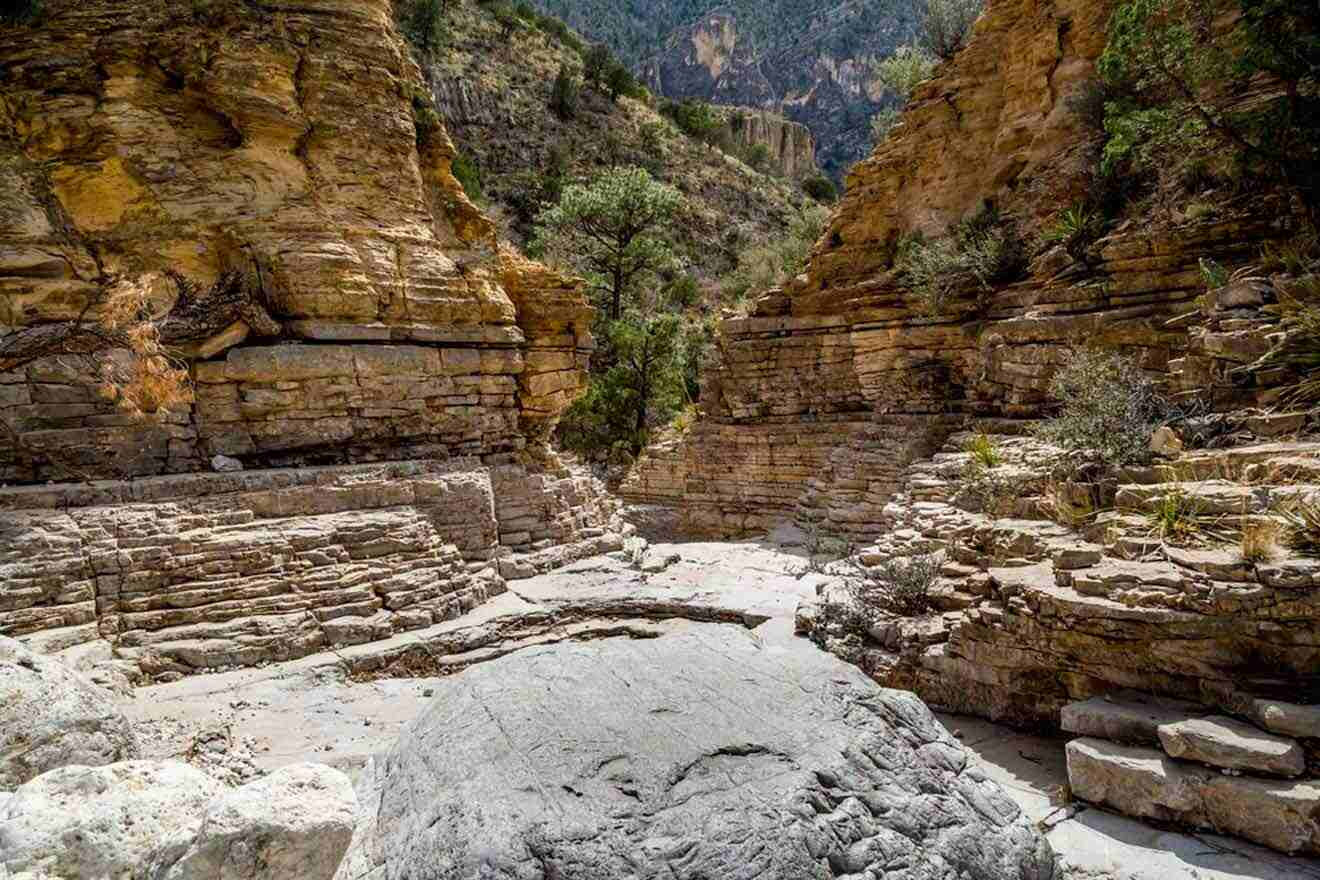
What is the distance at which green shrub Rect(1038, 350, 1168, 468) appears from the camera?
269 inches

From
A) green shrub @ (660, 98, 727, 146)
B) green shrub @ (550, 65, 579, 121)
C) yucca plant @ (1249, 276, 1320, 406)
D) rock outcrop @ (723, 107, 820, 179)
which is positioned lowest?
yucca plant @ (1249, 276, 1320, 406)

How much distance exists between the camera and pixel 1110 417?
7184 mm

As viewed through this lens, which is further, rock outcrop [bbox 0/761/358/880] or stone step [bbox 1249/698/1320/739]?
stone step [bbox 1249/698/1320/739]

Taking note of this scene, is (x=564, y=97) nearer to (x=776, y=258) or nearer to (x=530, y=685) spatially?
(x=776, y=258)

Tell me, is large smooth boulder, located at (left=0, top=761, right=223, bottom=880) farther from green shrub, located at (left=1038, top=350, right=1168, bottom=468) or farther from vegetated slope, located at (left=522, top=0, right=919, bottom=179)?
vegetated slope, located at (left=522, top=0, right=919, bottom=179)

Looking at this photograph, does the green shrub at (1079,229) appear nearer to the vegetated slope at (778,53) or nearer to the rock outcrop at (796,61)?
the vegetated slope at (778,53)

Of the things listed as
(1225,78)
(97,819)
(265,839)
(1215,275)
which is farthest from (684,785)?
(1225,78)

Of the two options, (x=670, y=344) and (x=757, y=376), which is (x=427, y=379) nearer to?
(x=757, y=376)

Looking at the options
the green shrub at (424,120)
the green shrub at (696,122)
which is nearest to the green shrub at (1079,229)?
the green shrub at (424,120)

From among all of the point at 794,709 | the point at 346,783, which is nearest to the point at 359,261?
the point at 346,783

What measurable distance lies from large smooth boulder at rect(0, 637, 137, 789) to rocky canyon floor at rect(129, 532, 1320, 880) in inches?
45.5

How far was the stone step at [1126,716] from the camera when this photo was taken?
15.3 ft

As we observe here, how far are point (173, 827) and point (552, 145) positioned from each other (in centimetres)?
3188

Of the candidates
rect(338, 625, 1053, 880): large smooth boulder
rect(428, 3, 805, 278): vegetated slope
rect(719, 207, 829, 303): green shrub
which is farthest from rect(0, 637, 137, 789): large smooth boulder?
rect(428, 3, 805, 278): vegetated slope
